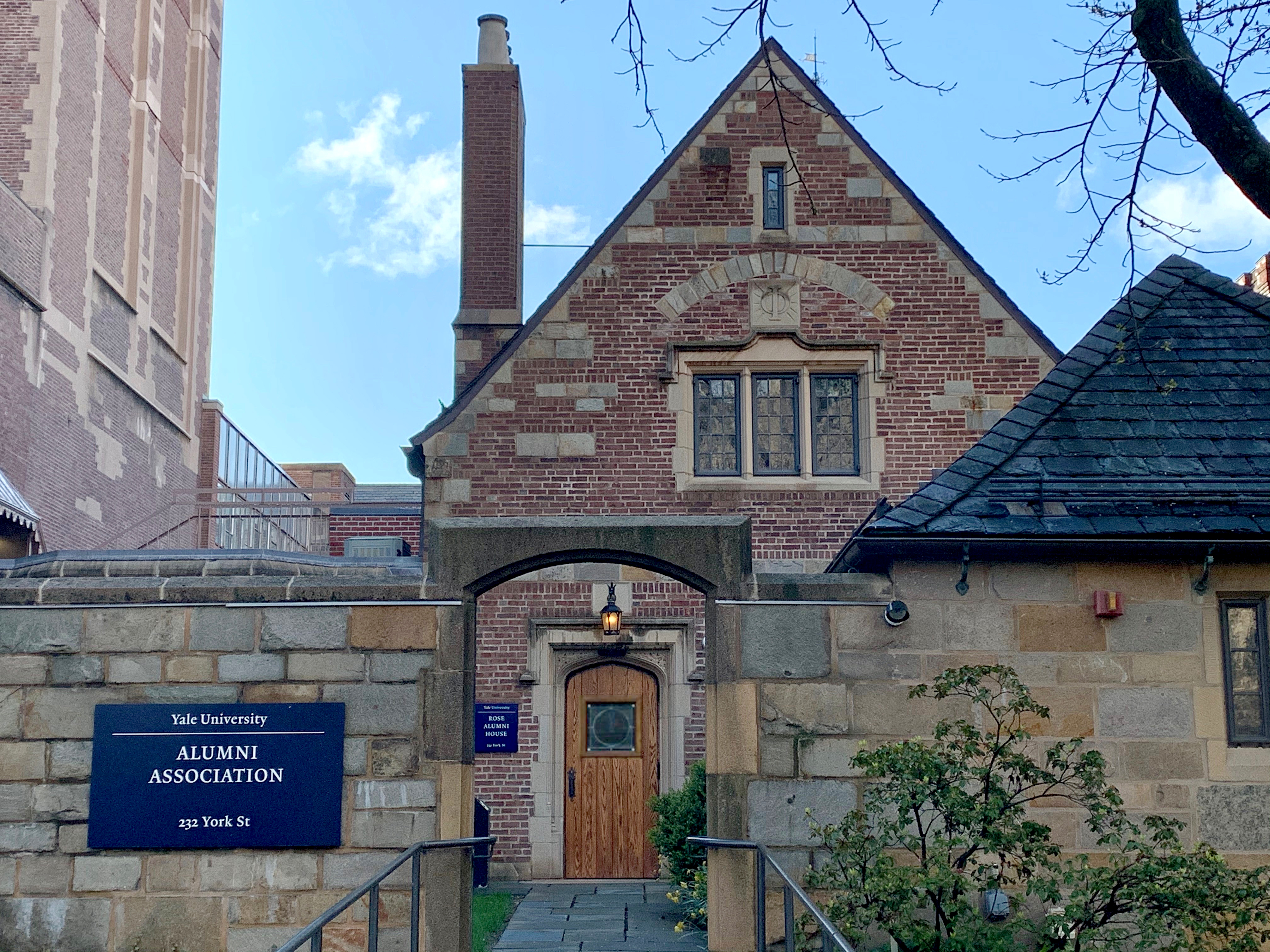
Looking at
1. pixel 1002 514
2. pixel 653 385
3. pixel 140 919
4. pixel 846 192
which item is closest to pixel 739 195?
pixel 846 192

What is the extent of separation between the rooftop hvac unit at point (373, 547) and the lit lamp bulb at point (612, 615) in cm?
313

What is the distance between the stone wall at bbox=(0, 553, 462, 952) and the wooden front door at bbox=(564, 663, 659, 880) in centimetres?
740

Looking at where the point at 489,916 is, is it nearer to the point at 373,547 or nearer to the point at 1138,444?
the point at 1138,444

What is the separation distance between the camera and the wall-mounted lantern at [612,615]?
15.3 m

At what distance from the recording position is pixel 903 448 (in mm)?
15258

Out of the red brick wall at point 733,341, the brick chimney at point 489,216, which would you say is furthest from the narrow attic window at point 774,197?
the brick chimney at point 489,216

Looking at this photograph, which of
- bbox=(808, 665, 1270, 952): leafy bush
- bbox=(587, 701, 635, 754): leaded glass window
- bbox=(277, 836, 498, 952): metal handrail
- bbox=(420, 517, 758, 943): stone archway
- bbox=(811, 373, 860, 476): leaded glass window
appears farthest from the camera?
bbox=(587, 701, 635, 754): leaded glass window

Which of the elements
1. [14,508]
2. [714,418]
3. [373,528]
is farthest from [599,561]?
[373,528]

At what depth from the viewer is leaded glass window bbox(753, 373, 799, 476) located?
15.4 m

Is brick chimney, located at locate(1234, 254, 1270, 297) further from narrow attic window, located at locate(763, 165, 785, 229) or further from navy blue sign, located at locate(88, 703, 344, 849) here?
navy blue sign, located at locate(88, 703, 344, 849)

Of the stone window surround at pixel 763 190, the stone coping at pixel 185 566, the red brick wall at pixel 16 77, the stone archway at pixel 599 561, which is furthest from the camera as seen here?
the red brick wall at pixel 16 77

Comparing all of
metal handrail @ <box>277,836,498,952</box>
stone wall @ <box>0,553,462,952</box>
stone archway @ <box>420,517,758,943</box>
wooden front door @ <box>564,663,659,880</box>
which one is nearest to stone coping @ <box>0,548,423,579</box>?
stone wall @ <box>0,553,462,952</box>

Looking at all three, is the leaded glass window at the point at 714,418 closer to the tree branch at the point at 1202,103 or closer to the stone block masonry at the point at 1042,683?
the stone block masonry at the point at 1042,683

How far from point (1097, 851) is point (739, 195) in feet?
28.4
